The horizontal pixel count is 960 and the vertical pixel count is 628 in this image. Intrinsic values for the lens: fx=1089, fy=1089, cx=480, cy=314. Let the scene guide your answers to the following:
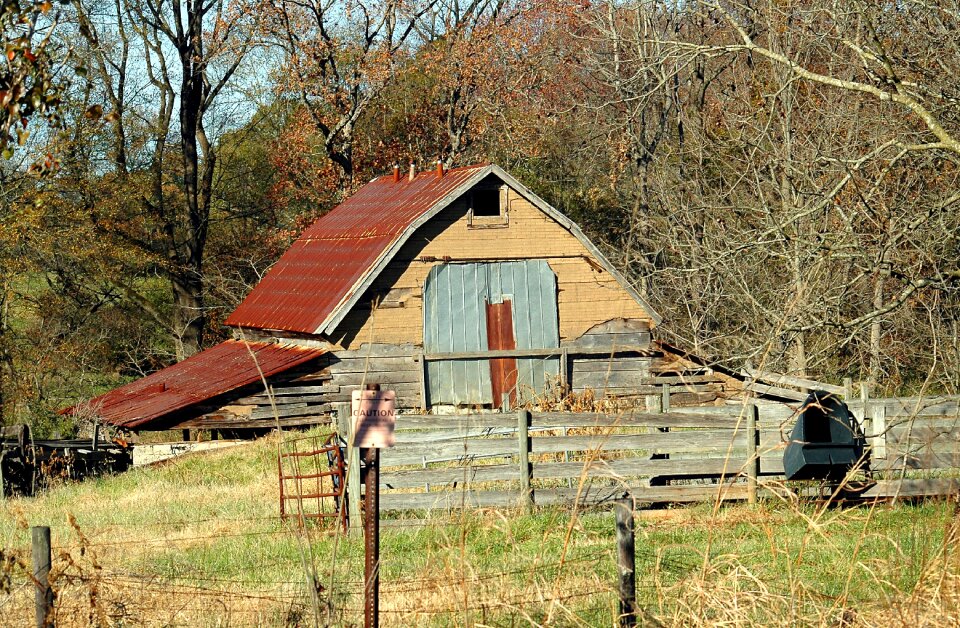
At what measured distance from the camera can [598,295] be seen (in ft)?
78.9

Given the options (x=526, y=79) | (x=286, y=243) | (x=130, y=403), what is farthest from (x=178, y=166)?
(x=130, y=403)

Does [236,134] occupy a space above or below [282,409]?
above

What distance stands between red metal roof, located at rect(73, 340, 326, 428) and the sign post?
49.0 feet

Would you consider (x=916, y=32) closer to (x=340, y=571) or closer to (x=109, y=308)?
(x=340, y=571)

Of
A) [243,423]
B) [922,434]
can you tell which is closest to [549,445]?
[922,434]

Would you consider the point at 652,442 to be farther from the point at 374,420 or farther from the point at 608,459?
the point at 374,420

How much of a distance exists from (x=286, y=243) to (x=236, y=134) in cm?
797

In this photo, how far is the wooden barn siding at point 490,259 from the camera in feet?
73.9

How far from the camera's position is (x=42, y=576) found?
5.83 meters

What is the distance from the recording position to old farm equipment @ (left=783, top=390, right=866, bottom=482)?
7.88 m

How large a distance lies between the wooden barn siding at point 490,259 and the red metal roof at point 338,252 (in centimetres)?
52

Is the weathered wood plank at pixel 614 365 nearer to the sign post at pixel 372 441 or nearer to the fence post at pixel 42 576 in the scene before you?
the sign post at pixel 372 441

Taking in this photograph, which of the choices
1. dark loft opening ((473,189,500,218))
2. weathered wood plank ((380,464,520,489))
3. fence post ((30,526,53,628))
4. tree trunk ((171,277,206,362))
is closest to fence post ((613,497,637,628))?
fence post ((30,526,53,628))

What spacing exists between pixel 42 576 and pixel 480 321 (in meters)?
17.5
